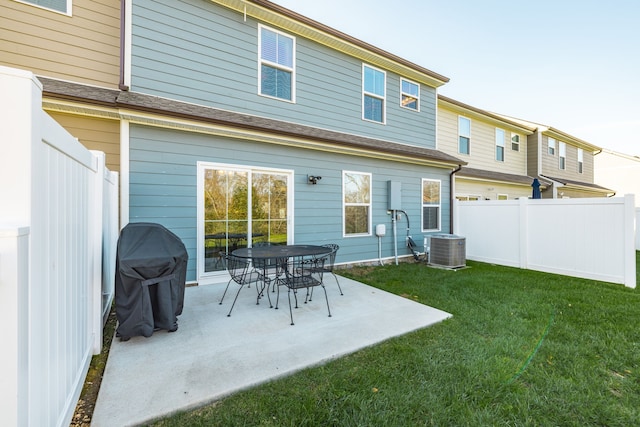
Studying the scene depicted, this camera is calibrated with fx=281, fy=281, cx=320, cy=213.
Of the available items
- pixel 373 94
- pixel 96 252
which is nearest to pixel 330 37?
pixel 373 94

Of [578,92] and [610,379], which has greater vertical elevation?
[578,92]

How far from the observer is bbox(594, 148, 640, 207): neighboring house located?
59.8ft

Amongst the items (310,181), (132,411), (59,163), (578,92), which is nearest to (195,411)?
(132,411)

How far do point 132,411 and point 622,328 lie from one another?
5.17 metres

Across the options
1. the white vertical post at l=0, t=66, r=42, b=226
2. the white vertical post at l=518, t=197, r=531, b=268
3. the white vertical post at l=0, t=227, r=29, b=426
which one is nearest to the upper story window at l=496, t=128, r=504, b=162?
the white vertical post at l=518, t=197, r=531, b=268

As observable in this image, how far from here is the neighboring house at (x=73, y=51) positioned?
4215 millimetres

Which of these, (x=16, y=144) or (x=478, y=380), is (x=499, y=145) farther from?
(x=16, y=144)

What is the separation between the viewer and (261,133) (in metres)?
5.20

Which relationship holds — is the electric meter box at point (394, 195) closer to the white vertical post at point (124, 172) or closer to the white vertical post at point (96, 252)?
the white vertical post at point (124, 172)

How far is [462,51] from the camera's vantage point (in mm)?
9680

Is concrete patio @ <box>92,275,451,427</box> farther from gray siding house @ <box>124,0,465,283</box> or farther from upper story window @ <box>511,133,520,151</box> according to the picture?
upper story window @ <box>511,133,520,151</box>

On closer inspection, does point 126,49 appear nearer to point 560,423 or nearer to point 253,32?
point 253,32

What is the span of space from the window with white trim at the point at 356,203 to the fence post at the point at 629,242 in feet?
15.8

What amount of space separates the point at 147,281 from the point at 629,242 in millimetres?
7841
